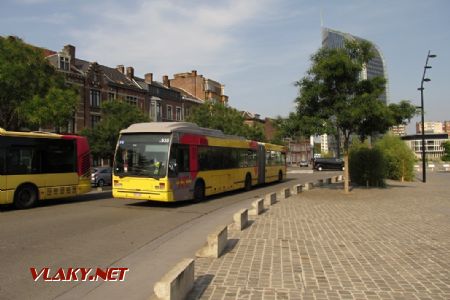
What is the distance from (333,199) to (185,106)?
2050 inches

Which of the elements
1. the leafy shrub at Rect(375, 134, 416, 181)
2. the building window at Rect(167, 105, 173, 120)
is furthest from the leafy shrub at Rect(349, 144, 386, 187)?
the building window at Rect(167, 105, 173, 120)

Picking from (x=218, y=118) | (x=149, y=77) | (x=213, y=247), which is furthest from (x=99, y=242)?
(x=149, y=77)

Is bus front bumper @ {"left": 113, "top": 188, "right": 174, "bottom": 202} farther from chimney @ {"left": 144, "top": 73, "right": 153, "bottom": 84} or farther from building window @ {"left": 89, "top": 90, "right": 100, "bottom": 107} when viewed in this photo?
chimney @ {"left": 144, "top": 73, "right": 153, "bottom": 84}

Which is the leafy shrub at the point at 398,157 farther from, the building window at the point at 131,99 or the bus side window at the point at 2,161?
the building window at the point at 131,99

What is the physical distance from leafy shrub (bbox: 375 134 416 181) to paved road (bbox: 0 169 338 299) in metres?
20.2

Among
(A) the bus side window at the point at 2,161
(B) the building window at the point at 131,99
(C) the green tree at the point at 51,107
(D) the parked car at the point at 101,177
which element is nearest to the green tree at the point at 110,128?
(D) the parked car at the point at 101,177

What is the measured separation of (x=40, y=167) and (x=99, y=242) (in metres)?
7.78

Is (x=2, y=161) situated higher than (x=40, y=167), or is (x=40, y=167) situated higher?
(x=2, y=161)

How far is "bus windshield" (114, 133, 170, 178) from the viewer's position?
14.3m

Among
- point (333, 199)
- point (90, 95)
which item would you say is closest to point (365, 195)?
point (333, 199)

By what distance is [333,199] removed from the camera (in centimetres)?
1772

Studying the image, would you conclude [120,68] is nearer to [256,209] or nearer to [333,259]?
[256,209]

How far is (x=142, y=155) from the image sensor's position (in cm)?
1453

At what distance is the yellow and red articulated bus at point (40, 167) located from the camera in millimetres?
14070
